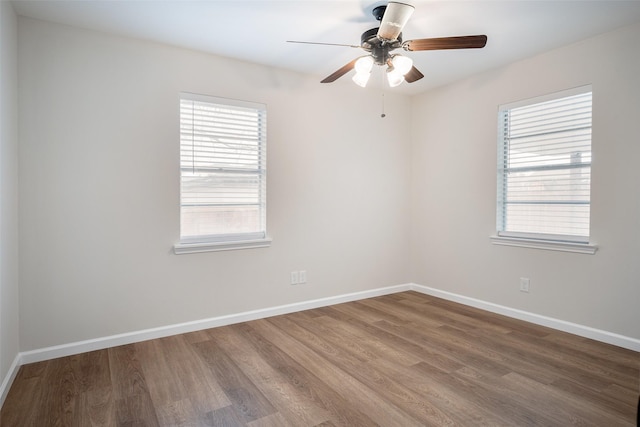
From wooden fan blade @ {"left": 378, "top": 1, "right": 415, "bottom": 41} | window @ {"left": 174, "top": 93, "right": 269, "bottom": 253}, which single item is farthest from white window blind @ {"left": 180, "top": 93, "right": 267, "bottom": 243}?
wooden fan blade @ {"left": 378, "top": 1, "right": 415, "bottom": 41}

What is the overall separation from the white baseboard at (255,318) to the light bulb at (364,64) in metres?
2.45

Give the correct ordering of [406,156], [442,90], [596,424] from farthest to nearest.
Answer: [406,156]
[442,90]
[596,424]

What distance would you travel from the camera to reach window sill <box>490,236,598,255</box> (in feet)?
10.1

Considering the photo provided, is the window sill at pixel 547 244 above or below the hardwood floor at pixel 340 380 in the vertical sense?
above

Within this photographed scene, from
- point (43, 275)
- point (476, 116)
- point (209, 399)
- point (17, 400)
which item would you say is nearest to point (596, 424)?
point (209, 399)

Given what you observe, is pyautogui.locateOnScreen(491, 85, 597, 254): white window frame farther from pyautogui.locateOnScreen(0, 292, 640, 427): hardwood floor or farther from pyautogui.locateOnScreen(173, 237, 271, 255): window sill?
pyautogui.locateOnScreen(173, 237, 271, 255): window sill

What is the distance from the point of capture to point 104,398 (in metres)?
2.18

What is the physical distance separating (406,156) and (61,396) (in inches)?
165

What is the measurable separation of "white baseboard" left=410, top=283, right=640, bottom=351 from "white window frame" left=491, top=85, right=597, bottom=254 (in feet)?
2.20

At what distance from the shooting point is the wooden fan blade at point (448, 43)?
2.24m

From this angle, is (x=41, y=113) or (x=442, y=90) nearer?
(x=41, y=113)

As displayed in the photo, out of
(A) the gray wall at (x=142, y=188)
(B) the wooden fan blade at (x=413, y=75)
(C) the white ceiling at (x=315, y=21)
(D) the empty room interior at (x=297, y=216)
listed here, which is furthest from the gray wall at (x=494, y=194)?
(B) the wooden fan blade at (x=413, y=75)

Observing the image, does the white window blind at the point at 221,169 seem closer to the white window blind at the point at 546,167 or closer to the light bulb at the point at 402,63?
the light bulb at the point at 402,63

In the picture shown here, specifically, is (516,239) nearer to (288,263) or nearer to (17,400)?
(288,263)
